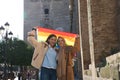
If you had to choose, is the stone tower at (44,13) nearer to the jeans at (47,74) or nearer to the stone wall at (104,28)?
the stone wall at (104,28)

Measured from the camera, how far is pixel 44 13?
279 ft

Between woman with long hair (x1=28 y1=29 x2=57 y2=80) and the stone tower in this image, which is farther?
the stone tower

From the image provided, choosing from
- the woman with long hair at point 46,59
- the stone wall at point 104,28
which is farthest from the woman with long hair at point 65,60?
the stone wall at point 104,28

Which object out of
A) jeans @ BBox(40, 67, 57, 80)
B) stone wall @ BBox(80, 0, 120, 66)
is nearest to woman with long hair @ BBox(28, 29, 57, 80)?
jeans @ BBox(40, 67, 57, 80)

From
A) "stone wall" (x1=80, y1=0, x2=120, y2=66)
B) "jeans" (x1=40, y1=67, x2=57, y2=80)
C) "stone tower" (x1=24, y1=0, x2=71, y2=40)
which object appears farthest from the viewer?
"stone tower" (x1=24, y1=0, x2=71, y2=40)

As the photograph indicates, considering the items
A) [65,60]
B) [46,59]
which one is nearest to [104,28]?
[65,60]

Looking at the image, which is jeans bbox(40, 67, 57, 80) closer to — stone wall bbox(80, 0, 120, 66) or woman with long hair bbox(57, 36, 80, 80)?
woman with long hair bbox(57, 36, 80, 80)

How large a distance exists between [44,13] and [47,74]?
256ft

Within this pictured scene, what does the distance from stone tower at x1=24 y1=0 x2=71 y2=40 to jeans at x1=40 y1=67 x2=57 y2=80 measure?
73917 millimetres

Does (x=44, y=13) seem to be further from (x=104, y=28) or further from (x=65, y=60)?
(x=65, y=60)

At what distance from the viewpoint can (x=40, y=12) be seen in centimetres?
8525

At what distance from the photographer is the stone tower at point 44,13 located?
8212cm

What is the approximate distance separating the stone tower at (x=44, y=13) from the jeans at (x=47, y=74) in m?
73.9

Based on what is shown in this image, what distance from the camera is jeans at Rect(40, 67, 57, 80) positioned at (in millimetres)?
7230
